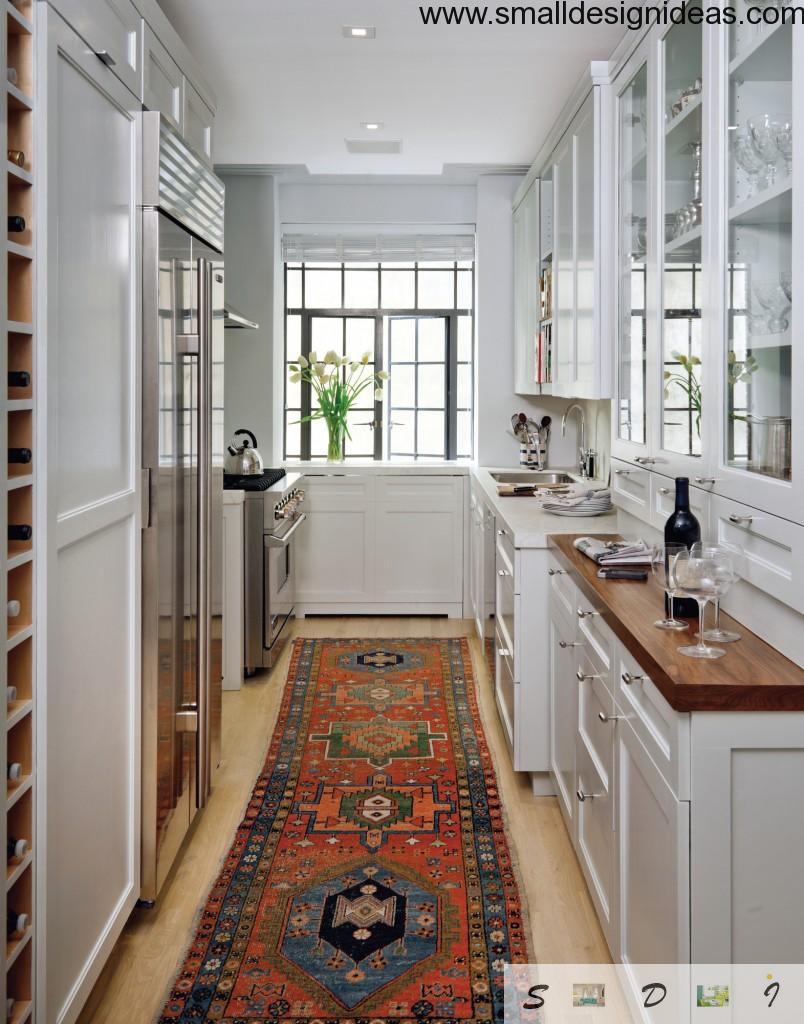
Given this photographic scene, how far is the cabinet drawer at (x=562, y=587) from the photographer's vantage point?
2789 millimetres

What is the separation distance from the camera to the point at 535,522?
348cm

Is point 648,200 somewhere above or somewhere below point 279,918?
above

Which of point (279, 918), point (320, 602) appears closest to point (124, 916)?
point (279, 918)

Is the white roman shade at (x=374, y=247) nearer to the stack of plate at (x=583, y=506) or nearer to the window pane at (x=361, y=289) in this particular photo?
the window pane at (x=361, y=289)

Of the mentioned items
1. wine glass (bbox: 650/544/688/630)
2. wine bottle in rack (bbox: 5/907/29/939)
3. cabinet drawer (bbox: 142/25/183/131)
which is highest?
cabinet drawer (bbox: 142/25/183/131)

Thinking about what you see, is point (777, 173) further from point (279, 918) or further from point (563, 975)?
point (279, 918)

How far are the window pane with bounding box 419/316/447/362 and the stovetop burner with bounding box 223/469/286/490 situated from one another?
1.63 m

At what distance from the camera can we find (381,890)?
105 inches

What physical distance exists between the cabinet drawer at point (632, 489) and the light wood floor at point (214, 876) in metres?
1.03

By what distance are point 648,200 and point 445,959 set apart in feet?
6.82

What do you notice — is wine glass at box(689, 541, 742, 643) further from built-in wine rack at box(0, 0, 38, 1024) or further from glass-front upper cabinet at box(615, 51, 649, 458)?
built-in wine rack at box(0, 0, 38, 1024)

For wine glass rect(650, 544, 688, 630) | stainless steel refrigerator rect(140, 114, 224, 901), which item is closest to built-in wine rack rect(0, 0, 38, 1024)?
stainless steel refrigerator rect(140, 114, 224, 901)

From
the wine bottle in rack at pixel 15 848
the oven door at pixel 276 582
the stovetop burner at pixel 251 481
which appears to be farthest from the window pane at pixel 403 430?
Answer: the wine bottle in rack at pixel 15 848

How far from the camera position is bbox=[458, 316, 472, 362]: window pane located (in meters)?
6.33
